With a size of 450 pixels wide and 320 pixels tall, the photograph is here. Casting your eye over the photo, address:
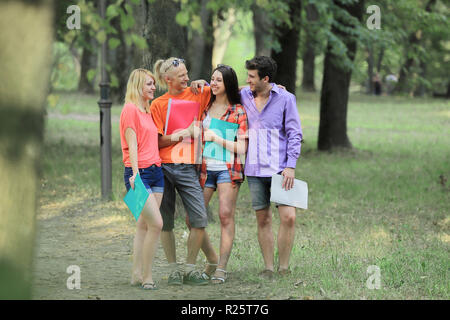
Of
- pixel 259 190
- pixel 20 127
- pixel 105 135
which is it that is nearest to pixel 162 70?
pixel 259 190

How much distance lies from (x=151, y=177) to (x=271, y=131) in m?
1.16

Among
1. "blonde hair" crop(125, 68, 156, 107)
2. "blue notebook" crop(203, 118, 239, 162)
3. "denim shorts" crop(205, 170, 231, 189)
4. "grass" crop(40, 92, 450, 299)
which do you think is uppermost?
"blonde hair" crop(125, 68, 156, 107)

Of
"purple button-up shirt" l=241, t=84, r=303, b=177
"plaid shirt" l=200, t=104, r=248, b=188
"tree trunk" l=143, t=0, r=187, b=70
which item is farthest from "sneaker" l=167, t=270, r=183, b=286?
"tree trunk" l=143, t=0, r=187, b=70

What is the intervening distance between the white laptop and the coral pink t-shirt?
103 cm

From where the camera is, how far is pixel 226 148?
20.2ft

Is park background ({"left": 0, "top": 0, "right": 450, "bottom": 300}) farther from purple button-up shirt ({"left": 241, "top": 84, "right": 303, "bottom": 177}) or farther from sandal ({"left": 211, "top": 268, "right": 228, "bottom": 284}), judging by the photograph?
purple button-up shirt ({"left": 241, "top": 84, "right": 303, "bottom": 177})

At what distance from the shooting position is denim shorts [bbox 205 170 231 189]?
6.18 m

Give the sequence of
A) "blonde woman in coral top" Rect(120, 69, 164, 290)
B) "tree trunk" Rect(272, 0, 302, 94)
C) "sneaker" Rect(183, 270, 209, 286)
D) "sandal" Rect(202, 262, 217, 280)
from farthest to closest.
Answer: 1. "tree trunk" Rect(272, 0, 302, 94)
2. "sandal" Rect(202, 262, 217, 280)
3. "sneaker" Rect(183, 270, 209, 286)
4. "blonde woman in coral top" Rect(120, 69, 164, 290)

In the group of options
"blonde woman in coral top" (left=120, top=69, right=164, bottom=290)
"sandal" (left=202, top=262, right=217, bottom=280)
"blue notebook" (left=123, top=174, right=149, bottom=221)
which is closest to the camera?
"blue notebook" (left=123, top=174, right=149, bottom=221)

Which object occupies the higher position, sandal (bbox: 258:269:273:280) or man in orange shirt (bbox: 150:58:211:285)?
man in orange shirt (bbox: 150:58:211:285)

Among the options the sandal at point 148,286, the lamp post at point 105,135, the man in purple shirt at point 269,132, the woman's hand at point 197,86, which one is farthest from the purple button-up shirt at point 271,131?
the lamp post at point 105,135

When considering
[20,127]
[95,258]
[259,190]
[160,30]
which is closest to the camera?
[20,127]

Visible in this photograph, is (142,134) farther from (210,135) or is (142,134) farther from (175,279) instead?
(175,279)
